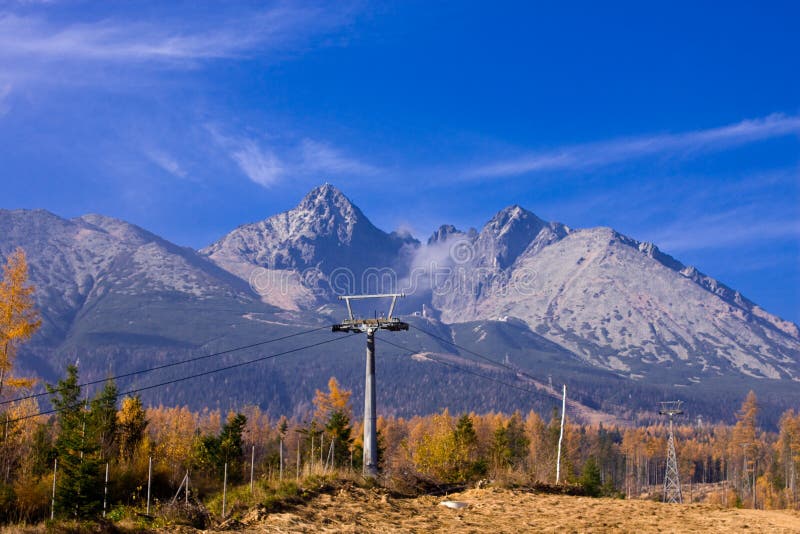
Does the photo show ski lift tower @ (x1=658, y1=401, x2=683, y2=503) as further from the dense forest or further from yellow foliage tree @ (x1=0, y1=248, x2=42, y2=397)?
yellow foliage tree @ (x1=0, y1=248, x2=42, y2=397)

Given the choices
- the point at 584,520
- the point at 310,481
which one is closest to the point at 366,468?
the point at 310,481

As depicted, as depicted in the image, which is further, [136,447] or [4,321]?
[136,447]

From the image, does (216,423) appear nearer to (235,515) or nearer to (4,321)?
(4,321)

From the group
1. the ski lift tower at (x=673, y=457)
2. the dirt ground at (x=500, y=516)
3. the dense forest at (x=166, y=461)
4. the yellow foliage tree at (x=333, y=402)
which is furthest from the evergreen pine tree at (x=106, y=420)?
the ski lift tower at (x=673, y=457)

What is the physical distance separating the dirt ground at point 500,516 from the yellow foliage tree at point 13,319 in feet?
71.8

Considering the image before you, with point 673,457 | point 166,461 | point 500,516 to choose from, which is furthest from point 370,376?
point 673,457

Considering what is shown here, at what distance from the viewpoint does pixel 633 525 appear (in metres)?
20.6

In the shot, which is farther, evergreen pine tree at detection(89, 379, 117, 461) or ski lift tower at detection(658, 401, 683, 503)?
ski lift tower at detection(658, 401, 683, 503)

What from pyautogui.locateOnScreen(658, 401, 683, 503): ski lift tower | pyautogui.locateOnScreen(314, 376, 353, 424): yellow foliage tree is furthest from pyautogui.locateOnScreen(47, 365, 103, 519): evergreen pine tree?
pyautogui.locateOnScreen(314, 376, 353, 424): yellow foliage tree

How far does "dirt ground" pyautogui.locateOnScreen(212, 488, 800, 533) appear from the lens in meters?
18.9

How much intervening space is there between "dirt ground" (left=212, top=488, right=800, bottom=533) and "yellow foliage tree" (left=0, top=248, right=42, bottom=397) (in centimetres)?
2189

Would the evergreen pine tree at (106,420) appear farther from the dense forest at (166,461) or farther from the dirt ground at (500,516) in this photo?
the dirt ground at (500,516)

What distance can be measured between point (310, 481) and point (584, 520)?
8377 mm

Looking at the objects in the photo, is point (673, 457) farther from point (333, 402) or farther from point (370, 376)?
point (370, 376)
